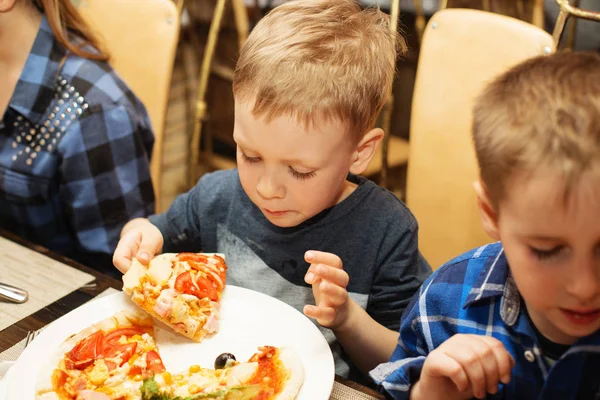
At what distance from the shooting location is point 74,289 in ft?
3.94

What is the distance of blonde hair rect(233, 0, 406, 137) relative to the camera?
3.60ft

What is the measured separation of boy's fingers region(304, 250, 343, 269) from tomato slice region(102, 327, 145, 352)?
289mm

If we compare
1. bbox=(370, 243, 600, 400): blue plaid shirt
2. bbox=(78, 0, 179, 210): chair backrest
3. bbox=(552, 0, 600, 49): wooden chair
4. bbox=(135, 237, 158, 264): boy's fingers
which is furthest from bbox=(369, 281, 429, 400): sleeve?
bbox=(78, 0, 179, 210): chair backrest

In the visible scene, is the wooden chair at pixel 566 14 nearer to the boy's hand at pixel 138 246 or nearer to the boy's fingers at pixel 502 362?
the boy's fingers at pixel 502 362

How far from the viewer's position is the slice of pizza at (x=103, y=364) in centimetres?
94

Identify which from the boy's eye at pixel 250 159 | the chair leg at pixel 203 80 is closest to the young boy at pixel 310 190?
the boy's eye at pixel 250 159

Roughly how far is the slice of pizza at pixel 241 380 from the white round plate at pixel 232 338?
0.02 metres

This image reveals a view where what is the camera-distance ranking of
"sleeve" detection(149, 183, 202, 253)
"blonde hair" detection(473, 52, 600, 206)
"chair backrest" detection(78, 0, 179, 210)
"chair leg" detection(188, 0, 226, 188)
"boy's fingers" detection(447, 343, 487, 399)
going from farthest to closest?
"chair leg" detection(188, 0, 226, 188) → "chair backrest" detection(78, 0, 179, 210) → "sleeve" detection(149, 183, 202, 253) → "boy's fingers" detection(447, 343, 487, 399) → "blonde hair" detection(473, 52, 600, 206)

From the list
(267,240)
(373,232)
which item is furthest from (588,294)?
(267,240)

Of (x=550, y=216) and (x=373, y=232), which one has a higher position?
(x=550, y=216)

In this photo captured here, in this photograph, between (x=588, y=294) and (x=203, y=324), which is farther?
(x=203, y=324)

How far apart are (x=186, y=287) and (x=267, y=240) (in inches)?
10.4

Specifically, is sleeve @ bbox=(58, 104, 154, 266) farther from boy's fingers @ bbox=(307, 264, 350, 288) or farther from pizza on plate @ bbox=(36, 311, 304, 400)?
boy's fingers @ bbox=(307, 264, 350, 288)

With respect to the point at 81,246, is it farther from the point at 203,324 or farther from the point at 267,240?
the point at 203,324
